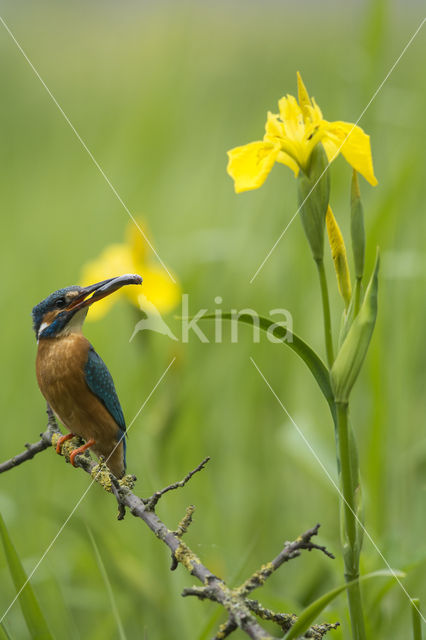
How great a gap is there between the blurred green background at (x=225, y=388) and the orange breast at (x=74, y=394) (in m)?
0.42

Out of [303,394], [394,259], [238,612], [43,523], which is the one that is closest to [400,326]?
[394,259]

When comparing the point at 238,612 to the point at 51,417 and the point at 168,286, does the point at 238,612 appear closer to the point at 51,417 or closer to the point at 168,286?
the point at 51,417

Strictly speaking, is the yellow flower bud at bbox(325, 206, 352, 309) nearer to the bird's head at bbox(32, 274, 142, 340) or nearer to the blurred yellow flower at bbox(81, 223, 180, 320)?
the bird's head at bbox(32, 274, 142, 340)

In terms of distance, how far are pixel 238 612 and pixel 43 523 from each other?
136 centimetres

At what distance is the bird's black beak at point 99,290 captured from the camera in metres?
0.65

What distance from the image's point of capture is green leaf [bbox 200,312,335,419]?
71cm

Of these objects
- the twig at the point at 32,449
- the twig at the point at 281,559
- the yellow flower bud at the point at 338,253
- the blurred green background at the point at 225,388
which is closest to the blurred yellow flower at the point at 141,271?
the blurred green background at the point at 225,388

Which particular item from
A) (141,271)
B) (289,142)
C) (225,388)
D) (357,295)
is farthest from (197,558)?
(225,388)

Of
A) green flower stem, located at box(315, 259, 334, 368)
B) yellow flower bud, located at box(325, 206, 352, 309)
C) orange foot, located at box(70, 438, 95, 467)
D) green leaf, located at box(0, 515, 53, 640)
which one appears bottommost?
green leaf, located at box(0, 515, 53, 640)

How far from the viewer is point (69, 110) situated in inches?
194

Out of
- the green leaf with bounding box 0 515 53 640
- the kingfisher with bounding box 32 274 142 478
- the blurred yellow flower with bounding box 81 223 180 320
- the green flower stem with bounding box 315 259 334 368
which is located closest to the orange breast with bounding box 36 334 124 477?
the kingfisher with bounding box 32 274 142 478

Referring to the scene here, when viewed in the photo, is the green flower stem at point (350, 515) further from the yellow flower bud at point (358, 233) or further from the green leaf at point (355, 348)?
the yellow flower bud at point (358, 233)

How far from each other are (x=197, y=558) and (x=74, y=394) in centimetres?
23

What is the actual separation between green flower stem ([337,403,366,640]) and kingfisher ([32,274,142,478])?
0.25 meters
